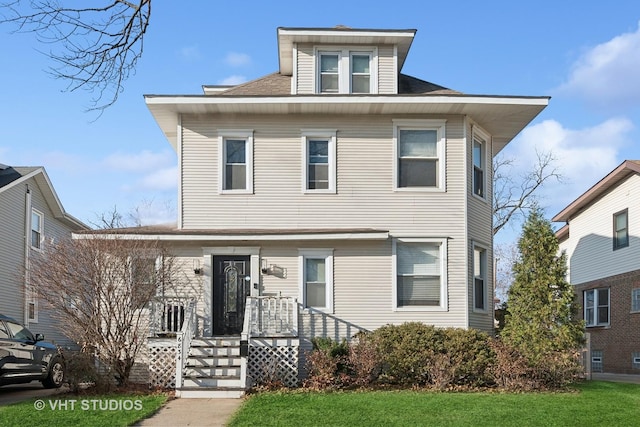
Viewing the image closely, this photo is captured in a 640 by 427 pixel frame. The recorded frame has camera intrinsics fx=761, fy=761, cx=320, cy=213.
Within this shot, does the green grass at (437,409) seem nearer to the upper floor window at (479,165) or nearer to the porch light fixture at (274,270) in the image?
the porch light fixture at (274,270)

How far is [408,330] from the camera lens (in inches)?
662

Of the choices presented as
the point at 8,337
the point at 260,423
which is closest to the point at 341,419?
the point at 260,423

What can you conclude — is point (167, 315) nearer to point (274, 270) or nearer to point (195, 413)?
point (274, 270)

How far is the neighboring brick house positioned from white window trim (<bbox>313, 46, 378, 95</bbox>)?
10150mm

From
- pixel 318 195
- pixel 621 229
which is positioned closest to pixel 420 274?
pixel 318 195

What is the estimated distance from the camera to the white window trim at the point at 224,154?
18625mm

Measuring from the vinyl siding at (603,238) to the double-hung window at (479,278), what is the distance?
8.08m

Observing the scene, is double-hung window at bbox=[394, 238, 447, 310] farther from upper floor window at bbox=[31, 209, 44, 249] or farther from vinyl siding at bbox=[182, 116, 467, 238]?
upper floor window at bbox=[31, 209, 44, 249]

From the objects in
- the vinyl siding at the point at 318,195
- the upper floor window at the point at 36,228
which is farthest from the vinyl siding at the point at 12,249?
the vinyl siding at the point at 318,195

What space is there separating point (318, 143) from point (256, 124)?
1.61 metres

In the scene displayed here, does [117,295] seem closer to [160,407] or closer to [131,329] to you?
[131,329]

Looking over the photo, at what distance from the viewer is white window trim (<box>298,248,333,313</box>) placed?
18234 mm

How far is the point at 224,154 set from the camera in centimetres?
1878

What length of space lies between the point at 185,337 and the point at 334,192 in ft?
17.2
